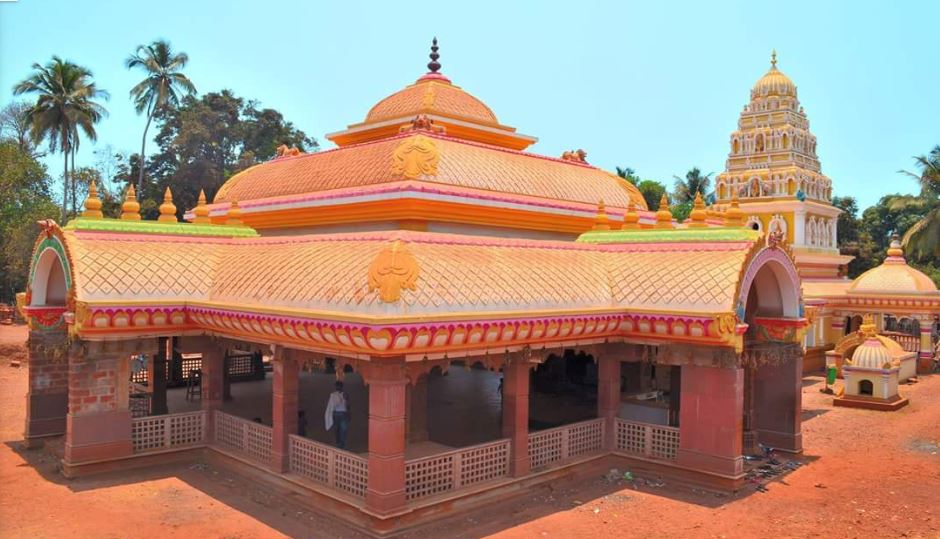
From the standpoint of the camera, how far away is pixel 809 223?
33125mm

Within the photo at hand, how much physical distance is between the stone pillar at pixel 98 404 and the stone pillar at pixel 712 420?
953 cm

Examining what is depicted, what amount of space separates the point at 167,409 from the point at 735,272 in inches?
453

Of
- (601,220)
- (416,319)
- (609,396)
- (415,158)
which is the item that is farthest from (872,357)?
(416,319)

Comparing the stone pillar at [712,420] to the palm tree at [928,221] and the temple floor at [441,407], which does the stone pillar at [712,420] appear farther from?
the palm tree at [928,221]

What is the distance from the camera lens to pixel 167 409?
15383 mm

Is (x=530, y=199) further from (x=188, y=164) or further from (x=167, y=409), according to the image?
(x=188, y=164)

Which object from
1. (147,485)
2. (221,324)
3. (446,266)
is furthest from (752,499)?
(147,485)

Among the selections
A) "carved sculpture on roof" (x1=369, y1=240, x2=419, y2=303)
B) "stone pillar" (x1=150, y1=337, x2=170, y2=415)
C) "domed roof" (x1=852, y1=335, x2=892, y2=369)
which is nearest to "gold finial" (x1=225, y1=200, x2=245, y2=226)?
"stone pillar" (x1=150, y1=337, x2=170, y2=415)

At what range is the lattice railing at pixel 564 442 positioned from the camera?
1213 centimetres

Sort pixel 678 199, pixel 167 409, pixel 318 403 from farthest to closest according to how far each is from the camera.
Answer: pixel 678 199, pixel 318 403, pixel 167 409

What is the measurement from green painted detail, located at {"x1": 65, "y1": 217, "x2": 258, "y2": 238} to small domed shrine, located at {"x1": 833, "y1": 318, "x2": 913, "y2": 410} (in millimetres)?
16350

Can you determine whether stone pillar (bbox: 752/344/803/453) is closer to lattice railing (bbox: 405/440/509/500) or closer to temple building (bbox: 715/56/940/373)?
lattice railing (bbox: 405/440/509/500)

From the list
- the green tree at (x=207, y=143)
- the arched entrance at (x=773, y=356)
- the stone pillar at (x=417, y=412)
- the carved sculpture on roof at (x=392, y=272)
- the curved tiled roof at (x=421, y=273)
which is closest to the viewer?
the carved sculpture on roof at (x=392, y=272)

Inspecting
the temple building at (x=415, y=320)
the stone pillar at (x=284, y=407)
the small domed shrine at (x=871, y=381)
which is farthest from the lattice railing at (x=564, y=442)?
the small domed shrine at (x=871, y=381)
